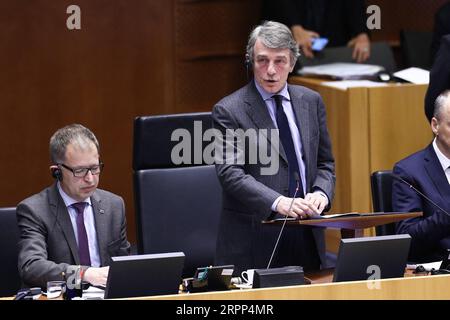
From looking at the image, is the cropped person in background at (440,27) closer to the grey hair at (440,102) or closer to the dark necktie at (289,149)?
the grey hair at (440,102)

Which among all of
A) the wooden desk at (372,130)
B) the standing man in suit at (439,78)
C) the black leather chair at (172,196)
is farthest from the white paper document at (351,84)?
the black leather chair at (172,196)

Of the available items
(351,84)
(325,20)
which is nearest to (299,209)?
(351,84)

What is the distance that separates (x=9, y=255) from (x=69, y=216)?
0.35 metres

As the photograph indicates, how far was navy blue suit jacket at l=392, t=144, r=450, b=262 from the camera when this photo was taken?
426 centimetres

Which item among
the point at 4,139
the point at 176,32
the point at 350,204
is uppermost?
the point at 176,32

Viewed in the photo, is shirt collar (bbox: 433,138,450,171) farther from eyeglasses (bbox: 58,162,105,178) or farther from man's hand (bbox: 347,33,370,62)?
man's hand (bbox: 347,33,370,62)

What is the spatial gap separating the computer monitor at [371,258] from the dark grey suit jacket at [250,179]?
0.66 meters

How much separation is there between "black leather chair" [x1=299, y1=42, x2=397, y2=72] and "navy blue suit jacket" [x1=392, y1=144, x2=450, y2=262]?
87.4 inches

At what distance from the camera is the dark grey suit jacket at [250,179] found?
4.20 m

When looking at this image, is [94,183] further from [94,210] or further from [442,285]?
[442,285]

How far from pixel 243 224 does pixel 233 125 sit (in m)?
0.39

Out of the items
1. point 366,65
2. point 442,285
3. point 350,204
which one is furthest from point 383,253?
point 366,65

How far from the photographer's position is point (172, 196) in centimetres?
475
